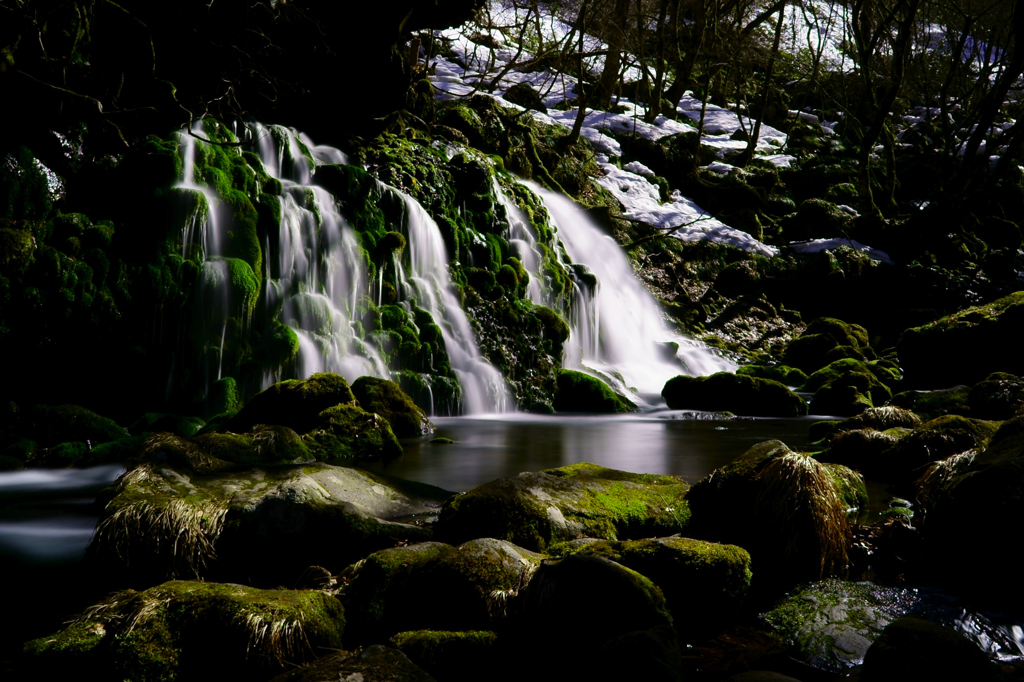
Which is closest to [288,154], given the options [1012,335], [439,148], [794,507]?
[439,148]

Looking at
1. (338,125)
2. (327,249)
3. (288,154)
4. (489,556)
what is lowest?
(489,556)

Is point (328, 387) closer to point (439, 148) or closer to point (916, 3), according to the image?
point (916, 3)

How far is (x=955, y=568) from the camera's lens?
13.0 feet

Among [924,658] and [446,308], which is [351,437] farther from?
[924,658]

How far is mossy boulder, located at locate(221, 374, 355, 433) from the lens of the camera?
8.01 m

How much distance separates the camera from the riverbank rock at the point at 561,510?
4.23 meters

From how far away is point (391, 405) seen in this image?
31.1 feet

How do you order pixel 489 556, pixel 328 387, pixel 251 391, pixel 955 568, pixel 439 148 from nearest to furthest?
1. pixel 489 556
2. pixel 955 568
3. pixel 328 387
4. pixel 251 391
5. pixel 439 148

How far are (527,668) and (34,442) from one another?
7.07 m

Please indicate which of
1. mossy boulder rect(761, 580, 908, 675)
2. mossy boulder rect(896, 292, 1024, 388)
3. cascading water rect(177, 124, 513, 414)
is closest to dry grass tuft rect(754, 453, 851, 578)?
mossy boulder rect(761, 580, 908, 675)

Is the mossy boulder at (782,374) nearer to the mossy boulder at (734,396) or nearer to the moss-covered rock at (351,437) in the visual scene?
the mossy boulder at (734,396)

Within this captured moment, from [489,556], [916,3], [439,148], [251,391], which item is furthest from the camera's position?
[439,148]

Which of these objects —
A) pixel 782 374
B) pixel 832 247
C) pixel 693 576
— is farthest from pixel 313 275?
pixel 832 247

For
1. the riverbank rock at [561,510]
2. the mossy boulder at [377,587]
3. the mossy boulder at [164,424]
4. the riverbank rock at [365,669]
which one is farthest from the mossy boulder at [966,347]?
the riverbank rock at [365,669]
